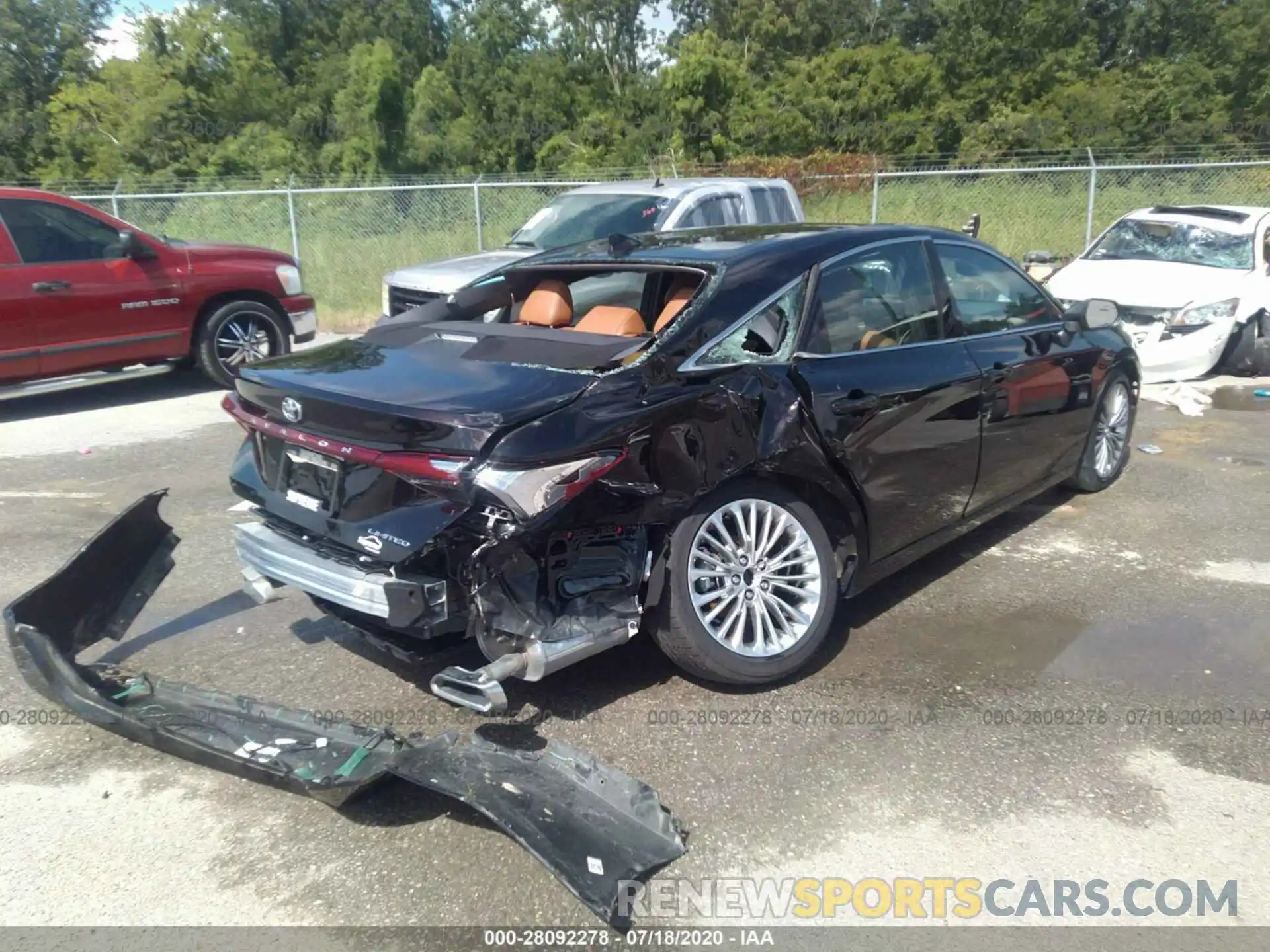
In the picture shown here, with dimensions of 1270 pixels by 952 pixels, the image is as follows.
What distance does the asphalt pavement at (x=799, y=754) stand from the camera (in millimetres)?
3041

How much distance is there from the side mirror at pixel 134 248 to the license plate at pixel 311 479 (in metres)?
6.61

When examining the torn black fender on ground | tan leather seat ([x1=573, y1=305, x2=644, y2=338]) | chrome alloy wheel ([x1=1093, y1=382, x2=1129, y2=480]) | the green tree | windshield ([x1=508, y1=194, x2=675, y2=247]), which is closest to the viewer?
the torn black fender on ground

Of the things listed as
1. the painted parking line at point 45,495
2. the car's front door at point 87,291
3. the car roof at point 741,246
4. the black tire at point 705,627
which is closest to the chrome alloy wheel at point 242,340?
the car's front door at point 87,291

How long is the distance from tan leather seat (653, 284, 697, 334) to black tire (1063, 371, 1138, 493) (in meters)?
2.85

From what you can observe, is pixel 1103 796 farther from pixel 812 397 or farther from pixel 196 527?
pixel 196 527

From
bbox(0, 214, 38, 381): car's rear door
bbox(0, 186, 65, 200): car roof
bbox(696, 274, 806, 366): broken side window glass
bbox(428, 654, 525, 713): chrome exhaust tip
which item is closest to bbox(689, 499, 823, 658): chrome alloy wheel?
bbox(696, 274, 806, 366): broken side window glass

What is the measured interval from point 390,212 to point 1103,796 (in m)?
14.2

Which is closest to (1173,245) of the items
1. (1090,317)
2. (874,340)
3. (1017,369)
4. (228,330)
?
(1090,317)

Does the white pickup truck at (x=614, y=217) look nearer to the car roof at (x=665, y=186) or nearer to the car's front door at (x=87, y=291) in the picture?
the car roof at (x=665, y=186)

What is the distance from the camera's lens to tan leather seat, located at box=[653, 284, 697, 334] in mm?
4134

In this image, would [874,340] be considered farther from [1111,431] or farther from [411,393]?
[1111,431]

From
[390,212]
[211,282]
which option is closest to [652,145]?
[390,212]

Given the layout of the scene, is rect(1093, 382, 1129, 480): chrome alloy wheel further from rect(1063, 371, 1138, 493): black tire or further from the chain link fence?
the chain link fence

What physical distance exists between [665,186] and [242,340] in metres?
4.26
